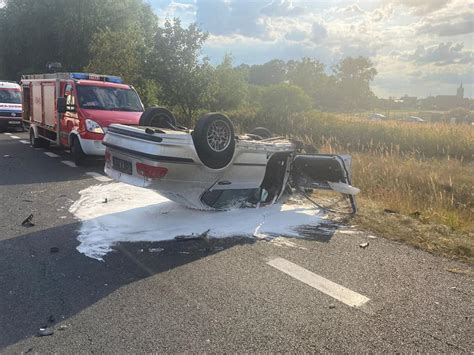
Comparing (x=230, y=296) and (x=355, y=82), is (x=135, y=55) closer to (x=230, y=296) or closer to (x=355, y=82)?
(x=230, y=296)

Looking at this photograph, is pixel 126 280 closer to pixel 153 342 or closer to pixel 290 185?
pixel 153 342

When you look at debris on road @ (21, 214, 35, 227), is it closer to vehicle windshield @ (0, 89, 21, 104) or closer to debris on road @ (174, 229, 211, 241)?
debris on road @ (174, 229, 211, 241)

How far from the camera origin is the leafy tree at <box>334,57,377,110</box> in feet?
212

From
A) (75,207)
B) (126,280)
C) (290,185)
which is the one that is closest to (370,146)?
(290,185)

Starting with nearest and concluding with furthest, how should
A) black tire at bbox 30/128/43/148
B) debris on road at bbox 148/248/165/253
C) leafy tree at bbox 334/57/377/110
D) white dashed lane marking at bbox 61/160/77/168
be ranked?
debris on road at bbox 148/248/165/253 < white dashed lane marking at bbox 61/160/77/168 < black tire at bbox 30/128/43/148 < leafy tree at bbox 334/57/377/110

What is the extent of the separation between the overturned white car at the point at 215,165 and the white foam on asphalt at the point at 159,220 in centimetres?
25

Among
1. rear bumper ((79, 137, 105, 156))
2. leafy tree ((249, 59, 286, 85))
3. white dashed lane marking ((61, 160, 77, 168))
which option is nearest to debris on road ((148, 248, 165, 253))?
rear bumper ((79, 137, 105, 156))

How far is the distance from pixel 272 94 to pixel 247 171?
20.5 metres

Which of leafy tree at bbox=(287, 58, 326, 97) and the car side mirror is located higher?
leafy tree at bbox=(287, 58, 326, 97)

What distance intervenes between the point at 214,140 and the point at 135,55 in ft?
54.2

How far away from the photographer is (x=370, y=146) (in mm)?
14641

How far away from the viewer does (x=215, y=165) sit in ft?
17.9

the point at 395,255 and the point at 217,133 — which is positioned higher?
the point at 217,133

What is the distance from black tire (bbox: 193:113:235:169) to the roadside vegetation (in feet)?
6.73
